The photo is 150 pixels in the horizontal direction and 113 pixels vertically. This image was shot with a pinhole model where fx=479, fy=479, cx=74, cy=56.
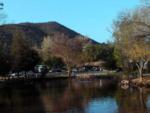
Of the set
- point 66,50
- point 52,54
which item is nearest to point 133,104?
point 66,50

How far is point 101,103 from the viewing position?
158ft

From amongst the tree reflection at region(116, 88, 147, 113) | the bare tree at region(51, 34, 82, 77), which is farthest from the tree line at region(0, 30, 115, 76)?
the tree reflection at region(116, 88, 147, 113)

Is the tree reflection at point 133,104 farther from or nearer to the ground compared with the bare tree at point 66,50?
nearer to the ground

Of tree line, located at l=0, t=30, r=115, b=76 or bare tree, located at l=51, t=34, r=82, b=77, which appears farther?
bare tree, located at l=51, t=34, r=82, b=77

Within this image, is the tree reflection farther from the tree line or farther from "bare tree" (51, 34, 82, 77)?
"bare tree" (51, 34, 82, 77)

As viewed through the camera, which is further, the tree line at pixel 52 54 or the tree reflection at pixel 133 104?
the tree line at pixel 52 54

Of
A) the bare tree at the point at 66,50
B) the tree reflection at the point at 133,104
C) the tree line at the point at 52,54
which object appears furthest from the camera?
the bare tree at the point at 66,50

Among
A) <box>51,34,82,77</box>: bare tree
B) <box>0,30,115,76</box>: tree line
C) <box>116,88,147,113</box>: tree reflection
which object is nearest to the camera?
<box>116,88,147,113</box>: tree reflection

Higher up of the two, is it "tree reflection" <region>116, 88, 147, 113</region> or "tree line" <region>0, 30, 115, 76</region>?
"tree line" <region>0, 30, 115, 76</region>

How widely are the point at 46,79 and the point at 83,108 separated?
66.6m

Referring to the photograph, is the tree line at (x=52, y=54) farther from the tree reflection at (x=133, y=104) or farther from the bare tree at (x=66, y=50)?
the tree reflection at (x=133, y=104)

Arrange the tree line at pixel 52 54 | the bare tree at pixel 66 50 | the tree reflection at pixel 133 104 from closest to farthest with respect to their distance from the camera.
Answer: the tree reflection at pixel 133 104, the tree line at pixel 52 54, the bare tree at pixel 66 50

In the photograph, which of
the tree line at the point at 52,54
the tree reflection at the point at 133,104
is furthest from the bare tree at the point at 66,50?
the tree reflection at the point at 133,104

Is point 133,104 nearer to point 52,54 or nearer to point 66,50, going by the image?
point 66,50
